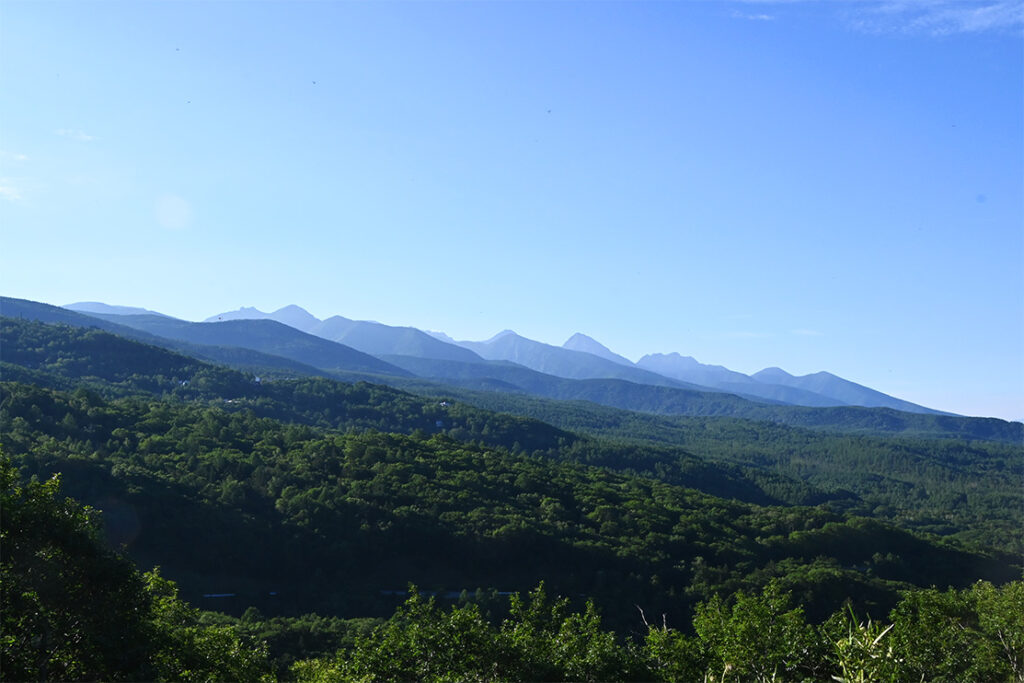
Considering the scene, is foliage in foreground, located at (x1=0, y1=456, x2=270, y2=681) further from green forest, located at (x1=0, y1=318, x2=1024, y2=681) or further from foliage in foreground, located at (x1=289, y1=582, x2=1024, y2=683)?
foliage in foreground, located at (x1=289, y1=582, x2=1024, y2=683)

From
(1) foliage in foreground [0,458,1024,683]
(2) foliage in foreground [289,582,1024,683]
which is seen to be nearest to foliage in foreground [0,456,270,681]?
(1) foliage in foreground [0,458,1024,683]

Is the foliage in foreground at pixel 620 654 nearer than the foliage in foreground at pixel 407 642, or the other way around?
the foliage in foreground at pixel 407 642

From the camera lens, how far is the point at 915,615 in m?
28.9

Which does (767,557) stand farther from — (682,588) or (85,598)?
(85,598)

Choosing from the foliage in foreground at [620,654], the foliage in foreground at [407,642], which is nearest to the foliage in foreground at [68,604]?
the foliage in foreground at [407,642]

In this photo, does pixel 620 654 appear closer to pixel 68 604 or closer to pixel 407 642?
pixel 407 642

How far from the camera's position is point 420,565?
5672cm

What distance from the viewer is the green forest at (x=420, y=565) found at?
13.3 meters

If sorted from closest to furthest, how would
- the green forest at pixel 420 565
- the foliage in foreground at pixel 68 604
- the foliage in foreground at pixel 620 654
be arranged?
the foliage in foreground at pixel 68 604 < the green forest at pixel 420 565 < the foliage in foreground at pixel 620 654

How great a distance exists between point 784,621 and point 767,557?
4752cm

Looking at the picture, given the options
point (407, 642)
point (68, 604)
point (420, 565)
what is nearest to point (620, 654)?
point (407, 642)

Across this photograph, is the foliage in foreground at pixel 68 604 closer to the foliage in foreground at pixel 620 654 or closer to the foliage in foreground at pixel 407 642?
the foliage in foreground at pixel 407 642

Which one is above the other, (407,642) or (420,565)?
(407,642)

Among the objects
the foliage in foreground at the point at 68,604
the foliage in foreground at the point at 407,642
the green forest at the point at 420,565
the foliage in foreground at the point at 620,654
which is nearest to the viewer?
the foliage in foreground at the point at 68,604
